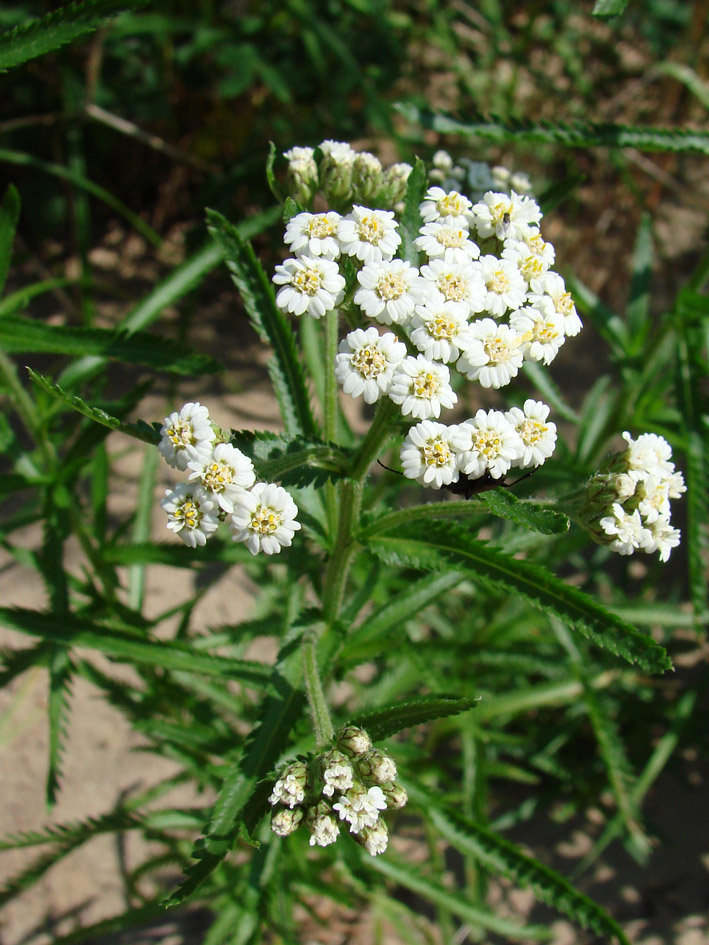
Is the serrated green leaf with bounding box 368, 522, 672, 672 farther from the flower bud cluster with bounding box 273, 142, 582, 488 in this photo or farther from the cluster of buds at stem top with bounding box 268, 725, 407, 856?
the cluster of buds at stem top with bounding box 268, 725, 407, 856

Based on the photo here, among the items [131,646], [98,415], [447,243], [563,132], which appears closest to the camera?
[98,415]

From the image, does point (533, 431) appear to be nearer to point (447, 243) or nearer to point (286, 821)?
point (447, 243)

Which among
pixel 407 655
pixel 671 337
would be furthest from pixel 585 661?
pixel 671 337

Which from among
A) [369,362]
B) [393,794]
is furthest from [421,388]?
[393,794]

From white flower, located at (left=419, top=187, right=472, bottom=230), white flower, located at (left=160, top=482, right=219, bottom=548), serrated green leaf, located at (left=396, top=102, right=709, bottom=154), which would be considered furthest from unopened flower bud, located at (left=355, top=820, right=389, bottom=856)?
serrated green leaf, located at (left=396, top=102, right=709, bottom=154)

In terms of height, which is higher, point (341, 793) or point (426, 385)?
point (426, 385)

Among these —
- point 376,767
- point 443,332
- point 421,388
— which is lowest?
point 376,767

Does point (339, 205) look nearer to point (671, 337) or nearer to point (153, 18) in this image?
point (671, 337)

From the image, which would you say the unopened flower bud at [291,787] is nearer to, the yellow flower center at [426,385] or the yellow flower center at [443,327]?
the yellow flower center at [426,385]
